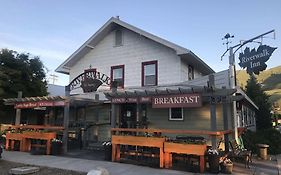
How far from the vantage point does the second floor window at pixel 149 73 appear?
48.0 ft

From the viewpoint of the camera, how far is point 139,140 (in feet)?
32.0

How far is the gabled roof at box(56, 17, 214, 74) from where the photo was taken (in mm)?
13600

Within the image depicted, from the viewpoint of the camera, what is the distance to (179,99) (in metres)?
9.41

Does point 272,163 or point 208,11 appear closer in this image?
point 272,163

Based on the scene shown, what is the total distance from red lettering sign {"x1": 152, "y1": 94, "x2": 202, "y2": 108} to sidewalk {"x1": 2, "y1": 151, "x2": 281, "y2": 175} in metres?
2.37

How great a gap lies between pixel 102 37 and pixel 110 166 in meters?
10.1

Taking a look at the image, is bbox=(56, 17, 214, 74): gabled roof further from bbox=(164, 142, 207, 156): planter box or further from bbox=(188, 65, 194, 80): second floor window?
bbox=(164, 142, 207, 156): planter box

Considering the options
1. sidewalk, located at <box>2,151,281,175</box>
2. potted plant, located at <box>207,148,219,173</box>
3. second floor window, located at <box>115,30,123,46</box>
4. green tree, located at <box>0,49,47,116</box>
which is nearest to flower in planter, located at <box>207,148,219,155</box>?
potted plant, located at <box>207,148,219,173</box>

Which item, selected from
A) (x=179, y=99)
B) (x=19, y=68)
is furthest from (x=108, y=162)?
(x=19, y=68)

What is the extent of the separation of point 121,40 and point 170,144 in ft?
29.9

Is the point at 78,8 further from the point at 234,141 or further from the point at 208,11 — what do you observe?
the point at 234,141

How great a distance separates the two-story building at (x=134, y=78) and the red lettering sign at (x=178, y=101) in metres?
1.10

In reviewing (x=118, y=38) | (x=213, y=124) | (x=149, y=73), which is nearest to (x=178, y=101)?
(x=213, y=124)

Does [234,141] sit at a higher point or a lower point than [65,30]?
lower
